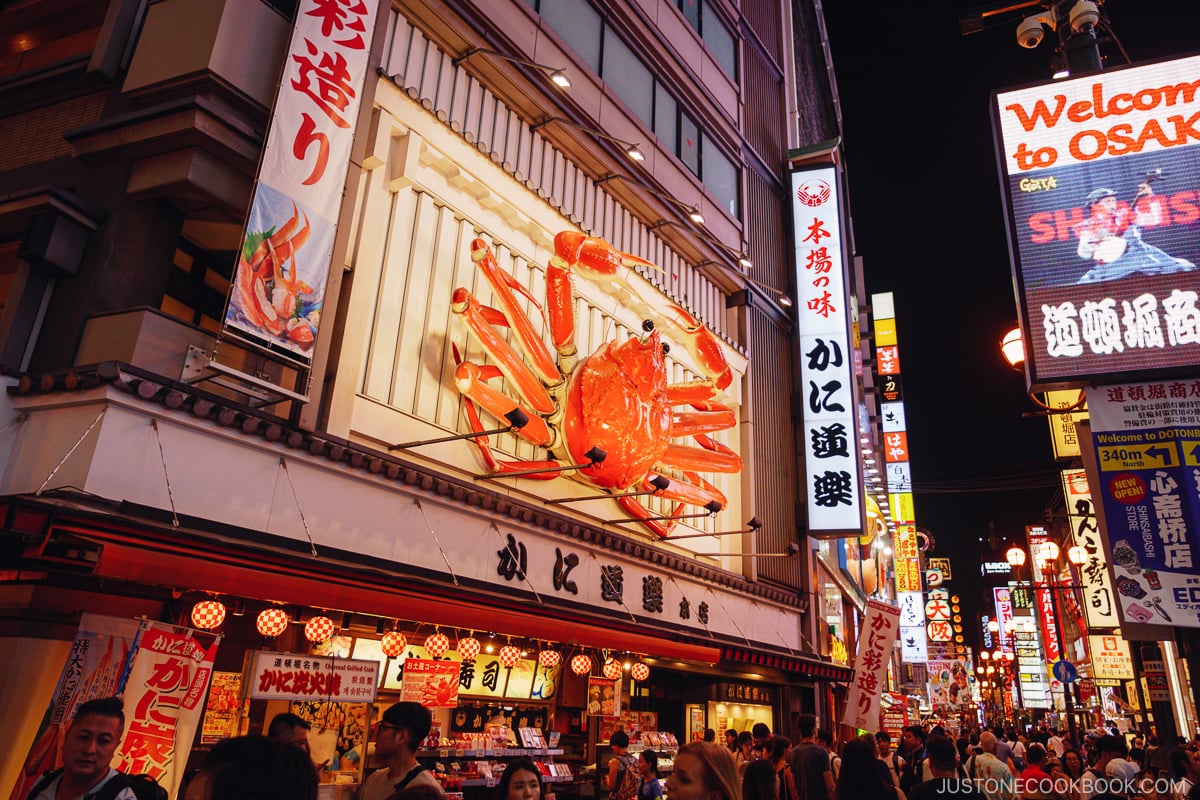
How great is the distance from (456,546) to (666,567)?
5033mm

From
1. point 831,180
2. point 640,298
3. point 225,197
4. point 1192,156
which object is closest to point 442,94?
point 225,197

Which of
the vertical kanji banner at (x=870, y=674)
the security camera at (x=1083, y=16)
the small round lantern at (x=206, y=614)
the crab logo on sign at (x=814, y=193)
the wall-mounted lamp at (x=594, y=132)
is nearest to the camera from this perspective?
the small round lantern at (x=206, y=614)

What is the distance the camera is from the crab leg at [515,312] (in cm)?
1028

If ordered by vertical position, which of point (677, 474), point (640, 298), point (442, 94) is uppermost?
point (442, 94)

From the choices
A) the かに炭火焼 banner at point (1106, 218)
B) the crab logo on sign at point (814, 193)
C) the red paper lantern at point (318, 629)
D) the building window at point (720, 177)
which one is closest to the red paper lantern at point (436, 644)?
the red paper lantern at point (318, 629)

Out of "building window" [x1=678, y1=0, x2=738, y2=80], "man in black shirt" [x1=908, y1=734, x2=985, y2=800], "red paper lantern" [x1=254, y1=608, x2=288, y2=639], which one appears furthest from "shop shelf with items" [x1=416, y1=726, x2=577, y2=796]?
"building window" [x1=678, y1=0, x2=738, y2=80]

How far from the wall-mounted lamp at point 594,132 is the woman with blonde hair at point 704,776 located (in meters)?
10.7

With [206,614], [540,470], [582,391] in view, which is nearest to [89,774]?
[206,614]

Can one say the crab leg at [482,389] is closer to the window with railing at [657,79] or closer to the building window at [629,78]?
the window with railing at [657,79]

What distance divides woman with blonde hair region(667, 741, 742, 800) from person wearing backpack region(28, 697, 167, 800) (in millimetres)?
2522

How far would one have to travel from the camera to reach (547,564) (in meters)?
10.7

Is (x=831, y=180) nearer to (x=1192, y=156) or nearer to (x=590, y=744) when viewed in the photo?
(x=1192, y=156)

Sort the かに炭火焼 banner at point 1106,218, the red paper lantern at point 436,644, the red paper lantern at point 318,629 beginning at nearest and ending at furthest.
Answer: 1. the red paper lantern at point 318,629
2. the red paper lantern at point 436,644
3. the かに炭火焼 banner at point 1106,218

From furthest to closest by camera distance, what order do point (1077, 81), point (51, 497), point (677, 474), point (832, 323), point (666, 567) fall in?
point (832, 323)
point (677, 474)
point (666, 567)
point (1077, 81)
point (51, 497)
